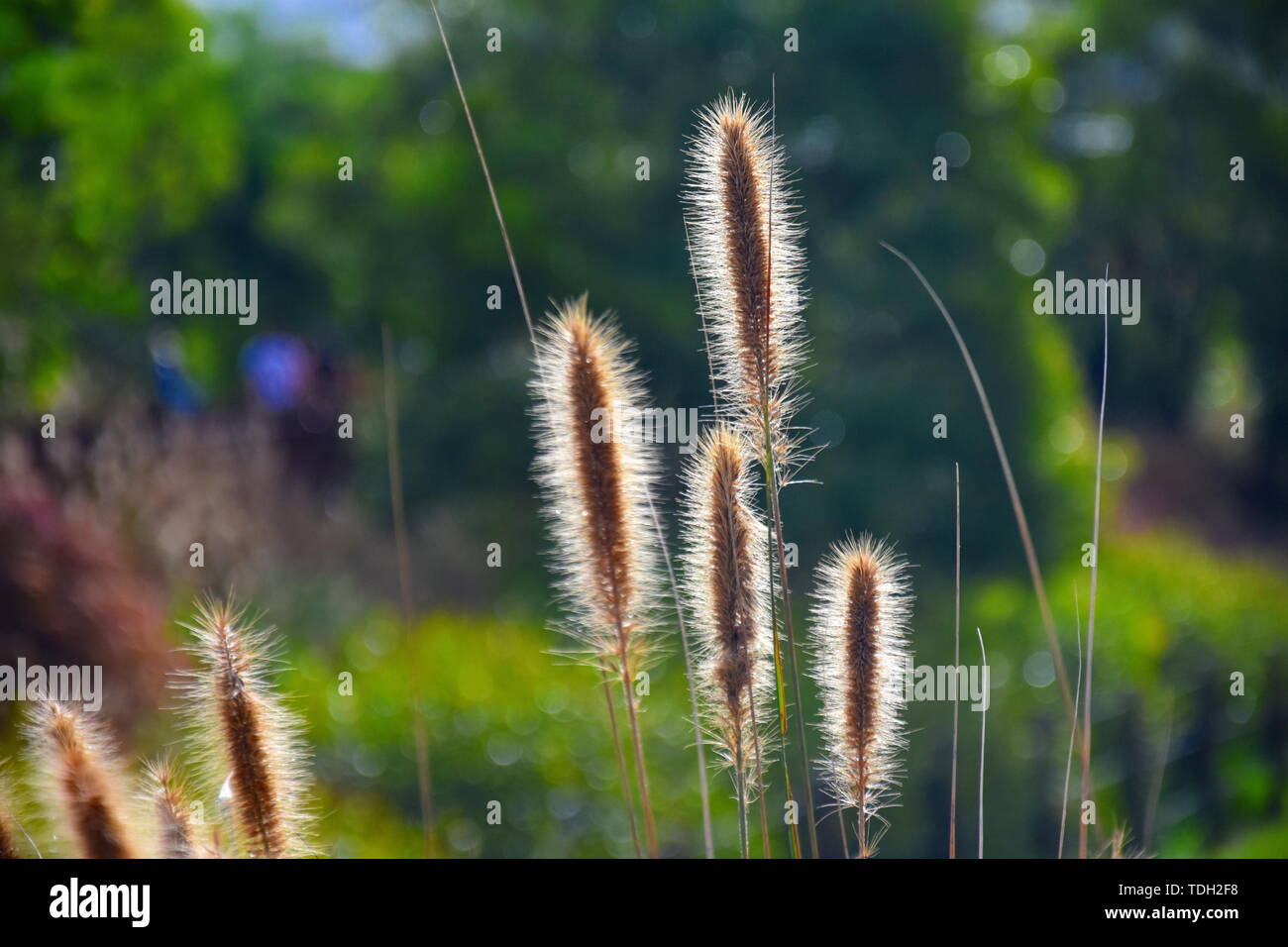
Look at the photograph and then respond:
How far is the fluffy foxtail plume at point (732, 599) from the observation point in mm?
1350

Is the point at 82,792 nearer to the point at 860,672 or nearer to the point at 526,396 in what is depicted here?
the point at 860,672

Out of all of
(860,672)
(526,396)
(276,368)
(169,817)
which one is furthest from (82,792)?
(276,368)

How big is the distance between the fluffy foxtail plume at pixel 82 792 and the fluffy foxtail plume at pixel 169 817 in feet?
0.11

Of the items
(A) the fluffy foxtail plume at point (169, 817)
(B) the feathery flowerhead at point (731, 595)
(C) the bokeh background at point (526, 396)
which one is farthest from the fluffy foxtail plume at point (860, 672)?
(C) the bokeh background at point (526, 396)

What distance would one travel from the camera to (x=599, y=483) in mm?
1396

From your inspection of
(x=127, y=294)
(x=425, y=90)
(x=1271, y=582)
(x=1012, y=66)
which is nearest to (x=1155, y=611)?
(x=1271, y=582)

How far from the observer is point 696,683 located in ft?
4.73

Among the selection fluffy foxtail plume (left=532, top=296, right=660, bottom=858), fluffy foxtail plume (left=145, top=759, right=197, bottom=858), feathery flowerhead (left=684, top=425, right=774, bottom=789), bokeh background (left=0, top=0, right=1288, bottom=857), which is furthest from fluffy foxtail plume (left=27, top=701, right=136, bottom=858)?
bokeh background (left=0, top=0, right=1288, bottom=857)

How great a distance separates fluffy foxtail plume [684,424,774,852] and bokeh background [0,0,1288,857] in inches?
105

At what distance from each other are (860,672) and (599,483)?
1.24 ft

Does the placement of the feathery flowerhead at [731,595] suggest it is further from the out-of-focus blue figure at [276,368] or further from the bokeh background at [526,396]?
the out-of-focus blue figure at [276,368]

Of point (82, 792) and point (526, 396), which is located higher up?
point (526, 396)
